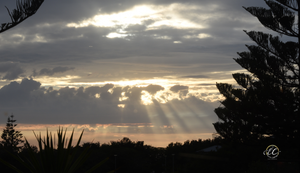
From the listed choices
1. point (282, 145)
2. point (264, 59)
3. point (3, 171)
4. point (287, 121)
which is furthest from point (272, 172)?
point (3, 171)

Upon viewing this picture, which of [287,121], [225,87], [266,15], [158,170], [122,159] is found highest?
[266,15]

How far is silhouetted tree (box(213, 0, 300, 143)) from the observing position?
18.6m

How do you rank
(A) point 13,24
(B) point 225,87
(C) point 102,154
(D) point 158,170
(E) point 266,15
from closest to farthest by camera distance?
(A) point 13,24 → (E) point 266,15 → (B) point 225,87 → (C) point 102,154 → (D) point 158,170

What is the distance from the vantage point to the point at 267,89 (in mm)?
19812

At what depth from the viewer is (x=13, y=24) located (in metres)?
8.14

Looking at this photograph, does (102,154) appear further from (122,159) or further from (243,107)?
(243,107)

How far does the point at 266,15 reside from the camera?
18734 millimetres

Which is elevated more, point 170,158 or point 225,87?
point 225,87

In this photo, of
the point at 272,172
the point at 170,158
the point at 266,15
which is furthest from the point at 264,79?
the point at 170,158

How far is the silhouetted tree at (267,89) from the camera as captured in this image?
18.6 m

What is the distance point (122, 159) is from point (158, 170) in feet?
39.2

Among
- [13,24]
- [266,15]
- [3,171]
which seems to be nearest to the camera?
[13,24]

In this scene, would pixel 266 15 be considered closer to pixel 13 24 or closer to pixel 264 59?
pixel 264 59

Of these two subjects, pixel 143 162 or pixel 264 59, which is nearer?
pixel 264 59
